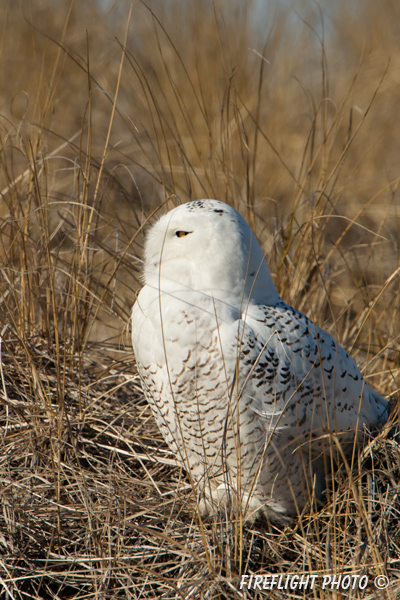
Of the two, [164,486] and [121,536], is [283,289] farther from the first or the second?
[121,536]

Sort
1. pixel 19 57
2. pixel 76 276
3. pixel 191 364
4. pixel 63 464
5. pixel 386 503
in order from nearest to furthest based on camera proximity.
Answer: pixel 191 364
pixel 386 503
pixel 63 464
pixel 76 276
pixel 19 57

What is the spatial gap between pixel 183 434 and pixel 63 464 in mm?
510

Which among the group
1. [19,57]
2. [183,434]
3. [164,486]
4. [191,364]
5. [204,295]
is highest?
[19,57]

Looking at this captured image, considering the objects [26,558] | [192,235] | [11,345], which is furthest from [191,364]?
[11,345]

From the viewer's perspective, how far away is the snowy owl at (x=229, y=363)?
77.8 inches

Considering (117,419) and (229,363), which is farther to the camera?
(117,419)

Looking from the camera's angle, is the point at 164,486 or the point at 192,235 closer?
the point at 192,235

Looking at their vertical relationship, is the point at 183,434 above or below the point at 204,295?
below

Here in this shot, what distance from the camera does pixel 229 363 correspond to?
1955mm

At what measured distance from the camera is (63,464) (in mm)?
2303

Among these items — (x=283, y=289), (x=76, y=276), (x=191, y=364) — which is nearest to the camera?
(x=191, y=364)

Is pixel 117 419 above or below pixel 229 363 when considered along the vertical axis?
below

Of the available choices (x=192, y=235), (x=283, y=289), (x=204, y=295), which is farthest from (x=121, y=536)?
(x=283, y=289)

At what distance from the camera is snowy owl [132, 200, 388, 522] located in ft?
6.48
